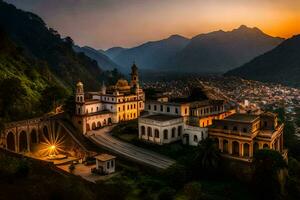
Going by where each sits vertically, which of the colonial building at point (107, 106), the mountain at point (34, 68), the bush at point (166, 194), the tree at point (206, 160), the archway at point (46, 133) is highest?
the mountain at point (34, 68)

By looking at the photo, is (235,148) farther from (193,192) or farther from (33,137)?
(33,137)

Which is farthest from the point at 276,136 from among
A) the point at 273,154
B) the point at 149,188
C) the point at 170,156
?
the point at 149,188

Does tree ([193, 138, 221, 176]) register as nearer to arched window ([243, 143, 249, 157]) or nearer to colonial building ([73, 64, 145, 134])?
arched window ([243, 143, 249, 157])

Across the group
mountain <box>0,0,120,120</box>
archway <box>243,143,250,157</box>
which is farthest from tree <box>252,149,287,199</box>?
mountain <box>0,0,120,120</box>

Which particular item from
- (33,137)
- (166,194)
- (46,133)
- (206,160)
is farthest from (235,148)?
(33,137)

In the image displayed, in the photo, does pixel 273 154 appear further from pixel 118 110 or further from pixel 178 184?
pixel 118 110

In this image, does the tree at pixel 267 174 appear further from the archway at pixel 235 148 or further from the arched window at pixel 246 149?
the archway at pixel 235 148

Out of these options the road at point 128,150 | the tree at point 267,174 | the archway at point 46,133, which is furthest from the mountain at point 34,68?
the tree at point 267,174
